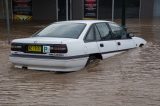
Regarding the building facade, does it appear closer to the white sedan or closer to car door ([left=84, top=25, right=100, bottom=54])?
the white sedan

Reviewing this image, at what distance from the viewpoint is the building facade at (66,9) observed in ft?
104

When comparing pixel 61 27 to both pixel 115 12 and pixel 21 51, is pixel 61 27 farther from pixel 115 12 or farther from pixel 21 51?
pixel 115 12

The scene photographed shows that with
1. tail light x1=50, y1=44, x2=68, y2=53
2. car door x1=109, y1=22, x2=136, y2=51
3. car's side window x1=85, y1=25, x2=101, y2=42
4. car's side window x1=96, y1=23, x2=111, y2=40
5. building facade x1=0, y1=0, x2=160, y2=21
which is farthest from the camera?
building facade x1=0, y1=0, x2=160, y2=21

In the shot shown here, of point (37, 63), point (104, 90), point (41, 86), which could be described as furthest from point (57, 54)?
point (104, 90)

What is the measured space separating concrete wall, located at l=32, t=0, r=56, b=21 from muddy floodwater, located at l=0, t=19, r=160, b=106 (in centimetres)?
2105

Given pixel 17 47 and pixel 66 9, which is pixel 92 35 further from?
pixel 66 9

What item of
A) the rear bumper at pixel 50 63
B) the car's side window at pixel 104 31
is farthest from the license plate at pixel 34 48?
the car's side window at pixel 104 31

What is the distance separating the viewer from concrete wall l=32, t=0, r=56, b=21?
3243cm

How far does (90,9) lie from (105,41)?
2064cm

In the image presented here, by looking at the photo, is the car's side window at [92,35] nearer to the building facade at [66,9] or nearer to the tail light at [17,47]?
the tail light at [17,47]

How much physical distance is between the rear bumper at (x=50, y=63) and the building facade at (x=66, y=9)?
21.4 metres

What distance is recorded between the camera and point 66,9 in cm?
3183

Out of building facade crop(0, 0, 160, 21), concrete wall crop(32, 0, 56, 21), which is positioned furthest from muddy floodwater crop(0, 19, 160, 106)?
concrete wall crop(32, 0, 56, 21)

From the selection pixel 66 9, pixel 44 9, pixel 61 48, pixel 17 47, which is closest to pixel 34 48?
pixel 17 47
